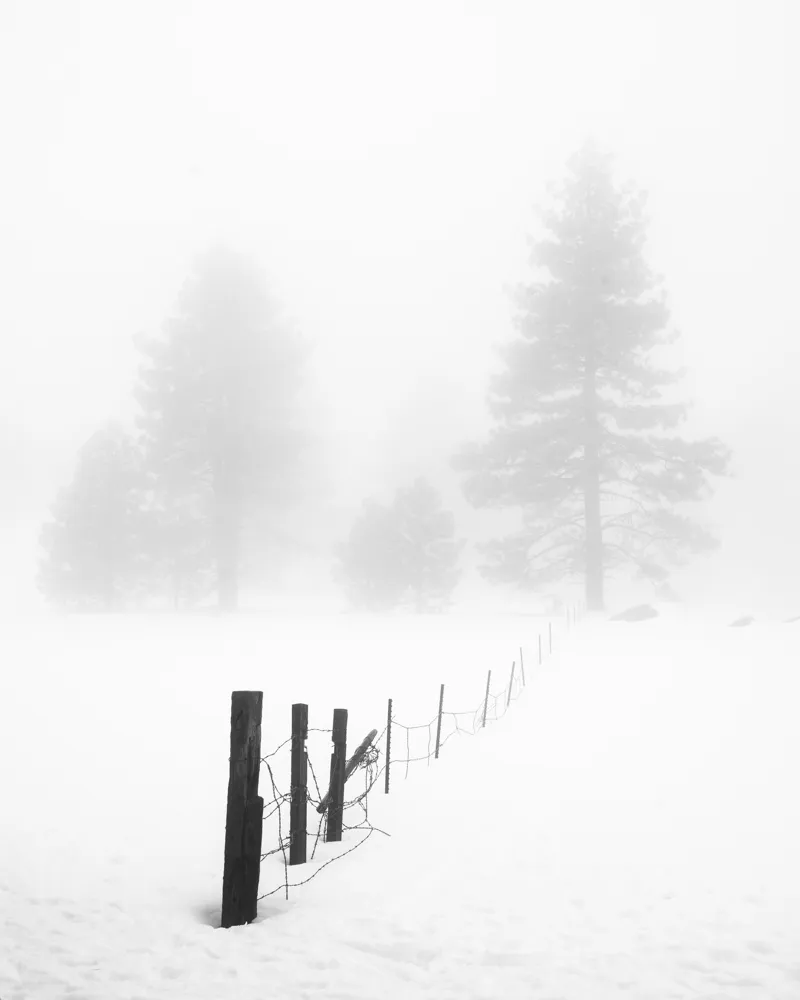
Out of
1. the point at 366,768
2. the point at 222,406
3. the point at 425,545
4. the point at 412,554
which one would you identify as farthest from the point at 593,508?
the point at 366,768

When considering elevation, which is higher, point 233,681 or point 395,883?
point 233,681

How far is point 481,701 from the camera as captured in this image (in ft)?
43.9

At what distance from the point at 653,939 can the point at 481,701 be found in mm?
8542

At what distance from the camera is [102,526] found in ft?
110

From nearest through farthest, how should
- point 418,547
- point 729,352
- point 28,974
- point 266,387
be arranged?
1. point 28,974
2. point 266,387
3. point 418,547
4. point 729,352

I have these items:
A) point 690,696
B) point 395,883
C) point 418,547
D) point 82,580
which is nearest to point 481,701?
point 690,696

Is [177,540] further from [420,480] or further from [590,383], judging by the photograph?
[590,383]

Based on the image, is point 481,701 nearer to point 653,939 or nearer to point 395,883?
point 395,883

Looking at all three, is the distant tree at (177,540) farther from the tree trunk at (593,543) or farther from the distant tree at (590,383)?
the tree trunk at (593,543)

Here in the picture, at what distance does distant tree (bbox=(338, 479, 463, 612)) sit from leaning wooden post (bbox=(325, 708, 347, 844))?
25562 mm

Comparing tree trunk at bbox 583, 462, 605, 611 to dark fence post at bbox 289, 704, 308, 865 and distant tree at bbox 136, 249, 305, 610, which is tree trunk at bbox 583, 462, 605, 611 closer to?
distant tree at bbox 136, 249, 305, 610

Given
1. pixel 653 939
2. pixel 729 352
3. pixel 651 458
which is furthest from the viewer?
pixel 729 352

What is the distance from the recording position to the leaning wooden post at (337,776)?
655cm

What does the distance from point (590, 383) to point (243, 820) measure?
24576mm
